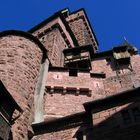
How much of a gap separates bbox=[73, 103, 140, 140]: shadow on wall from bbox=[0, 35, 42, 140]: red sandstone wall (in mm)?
2666

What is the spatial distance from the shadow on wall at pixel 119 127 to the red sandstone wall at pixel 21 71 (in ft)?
8.75

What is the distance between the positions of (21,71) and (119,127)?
5.99m

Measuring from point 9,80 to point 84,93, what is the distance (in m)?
6.31

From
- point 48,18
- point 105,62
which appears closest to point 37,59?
point 105,62

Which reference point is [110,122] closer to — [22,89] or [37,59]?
[22,89]

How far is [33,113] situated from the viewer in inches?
545

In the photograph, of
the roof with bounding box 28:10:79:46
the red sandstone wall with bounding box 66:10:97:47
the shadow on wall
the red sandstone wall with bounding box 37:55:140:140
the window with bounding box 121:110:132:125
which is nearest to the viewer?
the shadow on wall

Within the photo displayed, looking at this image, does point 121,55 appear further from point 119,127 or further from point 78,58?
point 119,127

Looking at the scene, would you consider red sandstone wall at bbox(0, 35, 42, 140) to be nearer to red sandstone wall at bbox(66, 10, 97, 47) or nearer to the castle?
the castle

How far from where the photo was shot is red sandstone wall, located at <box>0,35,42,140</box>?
41.2ft

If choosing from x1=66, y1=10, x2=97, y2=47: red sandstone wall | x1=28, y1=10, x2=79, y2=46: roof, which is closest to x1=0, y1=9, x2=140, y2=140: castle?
x1=28, y1=10, x2=79, y2=46: roof

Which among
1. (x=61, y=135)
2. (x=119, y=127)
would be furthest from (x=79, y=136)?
(x=119, y=127)

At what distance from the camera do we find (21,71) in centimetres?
1427

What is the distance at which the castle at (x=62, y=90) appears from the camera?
1054 centimetres
